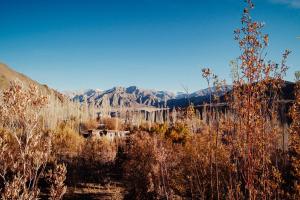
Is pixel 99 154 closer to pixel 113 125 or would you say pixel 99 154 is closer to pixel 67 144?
pixel 67 144

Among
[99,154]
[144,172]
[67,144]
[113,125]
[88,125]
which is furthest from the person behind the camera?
[88,125]

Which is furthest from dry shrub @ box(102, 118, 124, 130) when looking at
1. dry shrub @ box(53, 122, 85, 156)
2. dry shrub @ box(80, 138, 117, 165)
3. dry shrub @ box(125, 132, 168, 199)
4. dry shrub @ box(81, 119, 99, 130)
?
dry shrub @ box(125, 132, 168, 199)

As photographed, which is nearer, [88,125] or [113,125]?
[113,125]

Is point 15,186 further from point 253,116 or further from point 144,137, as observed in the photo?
point 144,137

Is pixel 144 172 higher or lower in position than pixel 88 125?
lower

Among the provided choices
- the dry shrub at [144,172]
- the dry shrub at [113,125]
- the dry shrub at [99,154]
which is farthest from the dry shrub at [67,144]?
the dry shrub at [113,125]

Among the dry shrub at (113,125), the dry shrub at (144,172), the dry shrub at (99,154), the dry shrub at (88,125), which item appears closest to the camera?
the dry shrub at (144,172)

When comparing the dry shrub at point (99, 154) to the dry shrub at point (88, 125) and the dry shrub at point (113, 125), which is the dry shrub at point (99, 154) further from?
the dry shrub at point (88, 125)

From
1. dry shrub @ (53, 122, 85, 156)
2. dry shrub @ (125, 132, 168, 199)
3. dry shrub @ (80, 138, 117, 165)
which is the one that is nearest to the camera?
dry shrub @ (125, 132, 168, 199)

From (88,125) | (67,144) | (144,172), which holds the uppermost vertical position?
(88,125)

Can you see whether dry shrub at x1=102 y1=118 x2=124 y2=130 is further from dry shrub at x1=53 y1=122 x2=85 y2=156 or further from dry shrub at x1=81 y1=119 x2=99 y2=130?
dry shrub at x1=53 y1=122 x2=85 y2=156

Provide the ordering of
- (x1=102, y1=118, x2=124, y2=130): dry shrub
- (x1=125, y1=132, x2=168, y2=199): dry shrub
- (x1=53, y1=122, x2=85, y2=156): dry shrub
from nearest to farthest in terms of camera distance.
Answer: (x1=125, y1=132, x2=168, y2=199): dry shrub < (x1=53, y1=122, x2=85, y2=156): dry shrub < (x1=102, y1=118, x2=124, y2=130): dry shrub

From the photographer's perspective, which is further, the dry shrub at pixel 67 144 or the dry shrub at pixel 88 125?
the dry shrub at pixel 88 125

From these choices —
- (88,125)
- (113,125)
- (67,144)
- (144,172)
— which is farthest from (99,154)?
(88,125)
